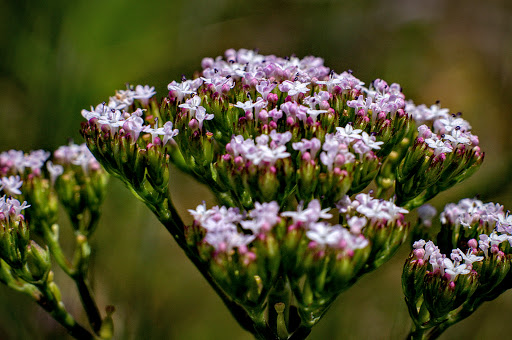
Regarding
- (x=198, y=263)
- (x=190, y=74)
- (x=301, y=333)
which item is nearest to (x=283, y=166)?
(x=198, y=263)

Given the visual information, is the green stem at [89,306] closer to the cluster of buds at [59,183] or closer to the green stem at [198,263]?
the cluster of buds at [59,183]

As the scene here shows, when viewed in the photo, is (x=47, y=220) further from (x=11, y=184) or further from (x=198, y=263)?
(x=198, y=263)

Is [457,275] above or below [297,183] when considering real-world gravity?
below

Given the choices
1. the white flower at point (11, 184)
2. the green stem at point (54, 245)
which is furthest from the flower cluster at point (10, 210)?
the green stem at point (54, 245)

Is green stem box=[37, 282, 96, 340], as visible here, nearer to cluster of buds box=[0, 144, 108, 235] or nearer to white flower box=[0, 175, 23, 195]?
cluster of buds box=[0, 144, 108, 235]

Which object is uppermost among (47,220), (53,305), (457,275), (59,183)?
(59,183)

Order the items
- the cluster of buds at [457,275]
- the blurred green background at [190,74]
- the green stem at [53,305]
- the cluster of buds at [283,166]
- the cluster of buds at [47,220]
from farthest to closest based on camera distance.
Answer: the blurred green background at [190,74] → the green stem at [53,305] → the cluster of buds at [47,220] → the cluster of buds at [457,275] → the cluster of buds at [283,166]

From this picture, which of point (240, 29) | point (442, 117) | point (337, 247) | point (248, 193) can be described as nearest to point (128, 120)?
point (248, 193)

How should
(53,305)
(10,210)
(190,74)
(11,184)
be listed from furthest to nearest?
(190,74) < (11,184) < (53,305) < (10,210)

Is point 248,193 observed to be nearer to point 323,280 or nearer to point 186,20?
point 323,280
